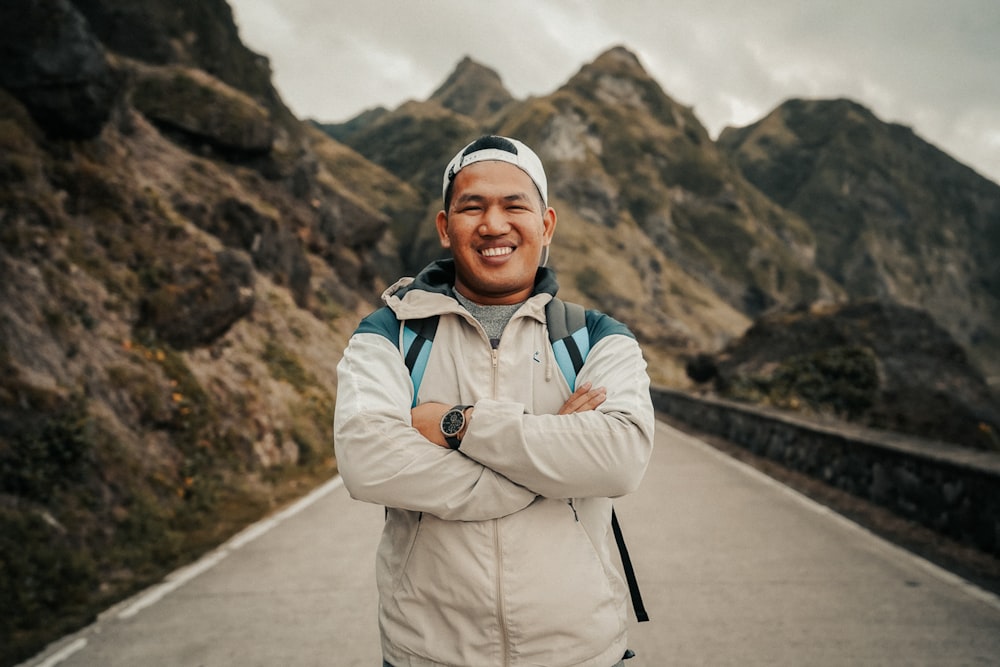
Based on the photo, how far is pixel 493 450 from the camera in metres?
1.88

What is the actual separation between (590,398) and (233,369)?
1128cm

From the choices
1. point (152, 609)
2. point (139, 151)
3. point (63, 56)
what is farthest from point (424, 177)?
point (152, 609)

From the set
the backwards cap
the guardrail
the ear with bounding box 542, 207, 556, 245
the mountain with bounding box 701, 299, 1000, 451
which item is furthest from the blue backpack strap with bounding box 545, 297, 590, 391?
the mountain with bounding box 701, 299, 1000, 451

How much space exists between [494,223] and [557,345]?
1.42 ft

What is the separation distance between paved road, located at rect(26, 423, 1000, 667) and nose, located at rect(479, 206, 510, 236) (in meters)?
2.85

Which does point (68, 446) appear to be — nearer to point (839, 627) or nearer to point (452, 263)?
point (452, 263)

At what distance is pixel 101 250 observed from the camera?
1067 cm

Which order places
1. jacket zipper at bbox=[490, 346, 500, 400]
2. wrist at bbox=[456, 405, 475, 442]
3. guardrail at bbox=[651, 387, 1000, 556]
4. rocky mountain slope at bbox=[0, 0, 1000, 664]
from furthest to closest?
rocky mountain slope at bbox=[0, 0, 1000, 664]
guardrail at bbox=[651, 387, 1000, 556]
jacket zipper at bbox=[490, 346, 500, 400]
wrist at bbox=[456, 405, 475, 442]

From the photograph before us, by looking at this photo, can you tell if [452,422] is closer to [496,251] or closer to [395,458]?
[395,458]

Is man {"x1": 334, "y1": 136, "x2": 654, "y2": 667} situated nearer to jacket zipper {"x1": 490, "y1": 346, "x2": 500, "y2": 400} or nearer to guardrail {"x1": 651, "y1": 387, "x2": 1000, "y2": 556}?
jacket zipper {"x1": 490, "y1": 346, "x2": 500, "y2": 400}

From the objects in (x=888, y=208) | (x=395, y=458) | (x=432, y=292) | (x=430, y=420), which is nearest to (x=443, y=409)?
(x=430, y=420)

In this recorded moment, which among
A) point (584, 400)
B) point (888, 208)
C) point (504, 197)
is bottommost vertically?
point (584, 400)

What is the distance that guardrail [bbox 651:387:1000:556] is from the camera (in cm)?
575

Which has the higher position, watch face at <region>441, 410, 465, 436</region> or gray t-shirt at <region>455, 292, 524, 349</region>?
gray t-shirt at <region>455, 292, 524, 349</region>
